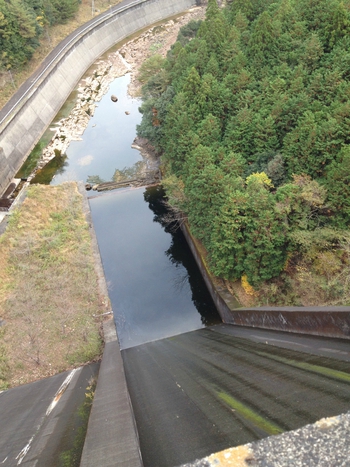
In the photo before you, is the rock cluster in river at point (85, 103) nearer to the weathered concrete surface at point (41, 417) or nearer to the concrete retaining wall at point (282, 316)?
the concrete retaining wall at point (282, 316)

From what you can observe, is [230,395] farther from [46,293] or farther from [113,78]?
[113,78]

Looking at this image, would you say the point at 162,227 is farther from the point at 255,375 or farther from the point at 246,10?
the point at 246,10

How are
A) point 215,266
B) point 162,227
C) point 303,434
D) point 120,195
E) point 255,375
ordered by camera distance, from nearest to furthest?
point 303,434, point 255,375, point 215,266, point 162,227, point 120,195

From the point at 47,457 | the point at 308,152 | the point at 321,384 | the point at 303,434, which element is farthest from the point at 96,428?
the point at 308,152

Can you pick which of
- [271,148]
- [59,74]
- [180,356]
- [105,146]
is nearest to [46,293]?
[180,356]

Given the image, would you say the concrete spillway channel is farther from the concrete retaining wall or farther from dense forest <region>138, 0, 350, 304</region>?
dense forest <region>138, 0, 350, 304</region>

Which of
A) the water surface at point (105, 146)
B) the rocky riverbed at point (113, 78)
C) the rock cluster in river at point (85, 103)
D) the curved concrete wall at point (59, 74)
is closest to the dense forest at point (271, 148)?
the water surface at point (105, 146)
